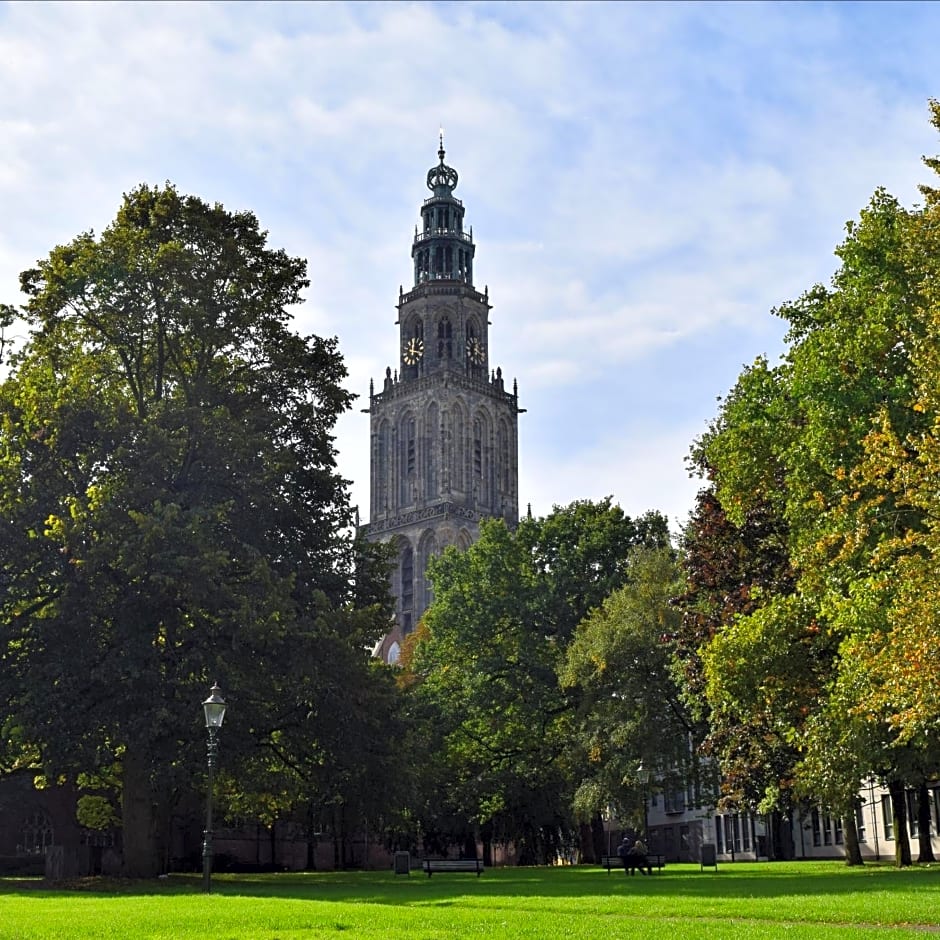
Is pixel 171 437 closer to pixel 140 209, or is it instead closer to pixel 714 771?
pixel 140 209

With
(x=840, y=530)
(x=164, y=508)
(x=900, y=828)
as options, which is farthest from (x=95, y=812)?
(x=840, y=530)

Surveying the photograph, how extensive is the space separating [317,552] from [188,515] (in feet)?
21.7

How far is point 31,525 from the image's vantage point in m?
33.9

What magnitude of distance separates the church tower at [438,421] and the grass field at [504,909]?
91129mm

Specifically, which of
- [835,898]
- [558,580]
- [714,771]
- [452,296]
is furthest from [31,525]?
[452,296]

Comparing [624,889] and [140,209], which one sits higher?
[140,209]

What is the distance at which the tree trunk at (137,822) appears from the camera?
35125 millimetres

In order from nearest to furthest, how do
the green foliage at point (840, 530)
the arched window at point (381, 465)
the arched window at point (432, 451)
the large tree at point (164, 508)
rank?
the green foliage at point (840, 530) → the large tree at point (164, 508) → the arched window at point (432, 451) → the arched window at point (381, 465)

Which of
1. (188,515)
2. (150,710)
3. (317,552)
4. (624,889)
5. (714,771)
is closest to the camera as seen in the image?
(624,889)

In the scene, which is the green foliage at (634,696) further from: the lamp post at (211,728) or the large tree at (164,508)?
the lamp post at (211,728)

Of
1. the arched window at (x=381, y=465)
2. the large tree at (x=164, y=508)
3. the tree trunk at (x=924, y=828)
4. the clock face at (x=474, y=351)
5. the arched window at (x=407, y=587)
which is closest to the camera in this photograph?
the large tree at (x=164, y=508)

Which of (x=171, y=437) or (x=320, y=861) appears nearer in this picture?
(x=171, y=437)

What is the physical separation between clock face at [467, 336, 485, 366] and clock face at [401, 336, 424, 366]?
4.71 metres

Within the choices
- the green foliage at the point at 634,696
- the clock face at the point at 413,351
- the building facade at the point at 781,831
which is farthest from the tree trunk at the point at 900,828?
the clock face at the point at 413,351
